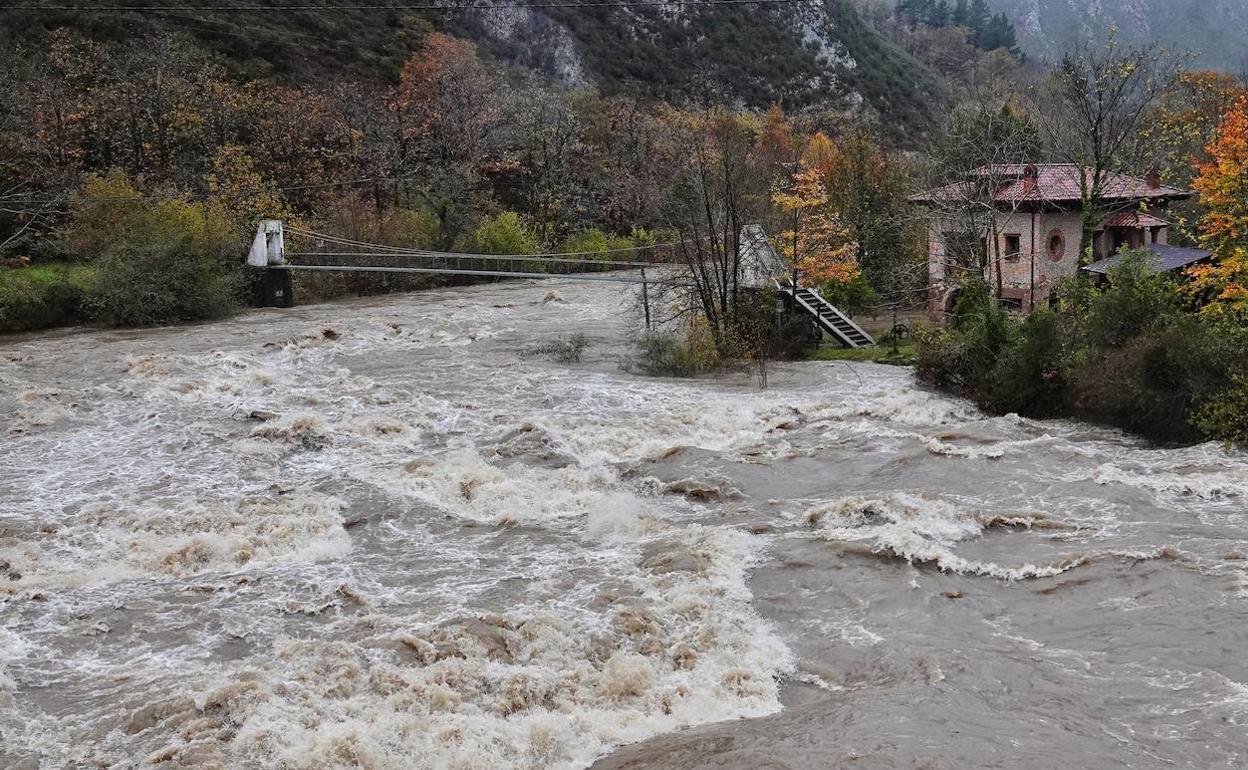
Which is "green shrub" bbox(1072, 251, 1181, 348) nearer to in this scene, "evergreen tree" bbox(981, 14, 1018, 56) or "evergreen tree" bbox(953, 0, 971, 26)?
"evergreen tree" bbox(981, 14, 1018, 56)

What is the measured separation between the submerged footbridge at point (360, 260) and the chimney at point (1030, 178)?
12.5m

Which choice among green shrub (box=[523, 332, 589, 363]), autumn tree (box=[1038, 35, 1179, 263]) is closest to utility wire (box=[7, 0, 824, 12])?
green shrub (box=[523, 332, 589, 363])

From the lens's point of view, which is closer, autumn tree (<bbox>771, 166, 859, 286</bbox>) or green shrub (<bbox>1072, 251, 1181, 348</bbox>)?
green shrub (<bbox>1072, 251, 1181, 348</bbox>)

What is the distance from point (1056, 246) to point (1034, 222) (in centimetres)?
111

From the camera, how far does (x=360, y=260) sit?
137 feet

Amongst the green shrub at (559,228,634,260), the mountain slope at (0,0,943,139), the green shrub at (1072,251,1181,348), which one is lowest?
the green shrub at (1072,251,1181,348)

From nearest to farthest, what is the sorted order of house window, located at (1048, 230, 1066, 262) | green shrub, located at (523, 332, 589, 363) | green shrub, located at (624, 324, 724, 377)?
green shrub, located at (624, 324, 724, 377) < green shrub, located at (523, 332, 589, 363) < house window, located at (1048, 230, 1066, 262)

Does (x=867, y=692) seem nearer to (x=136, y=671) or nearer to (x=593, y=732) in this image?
(x=593, y=732)

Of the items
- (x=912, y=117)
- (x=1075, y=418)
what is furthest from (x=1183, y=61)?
(x=912, y=117)

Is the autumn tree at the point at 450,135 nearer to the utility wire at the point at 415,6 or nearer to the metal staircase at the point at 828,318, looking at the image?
the utility wire at the point at 415,6

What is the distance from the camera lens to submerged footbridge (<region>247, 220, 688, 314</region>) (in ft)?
120

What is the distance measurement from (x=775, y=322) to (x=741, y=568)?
18.4m

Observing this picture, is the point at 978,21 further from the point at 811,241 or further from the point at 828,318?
the point at 828,318

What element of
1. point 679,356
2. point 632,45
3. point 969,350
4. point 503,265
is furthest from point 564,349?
point 632,45
